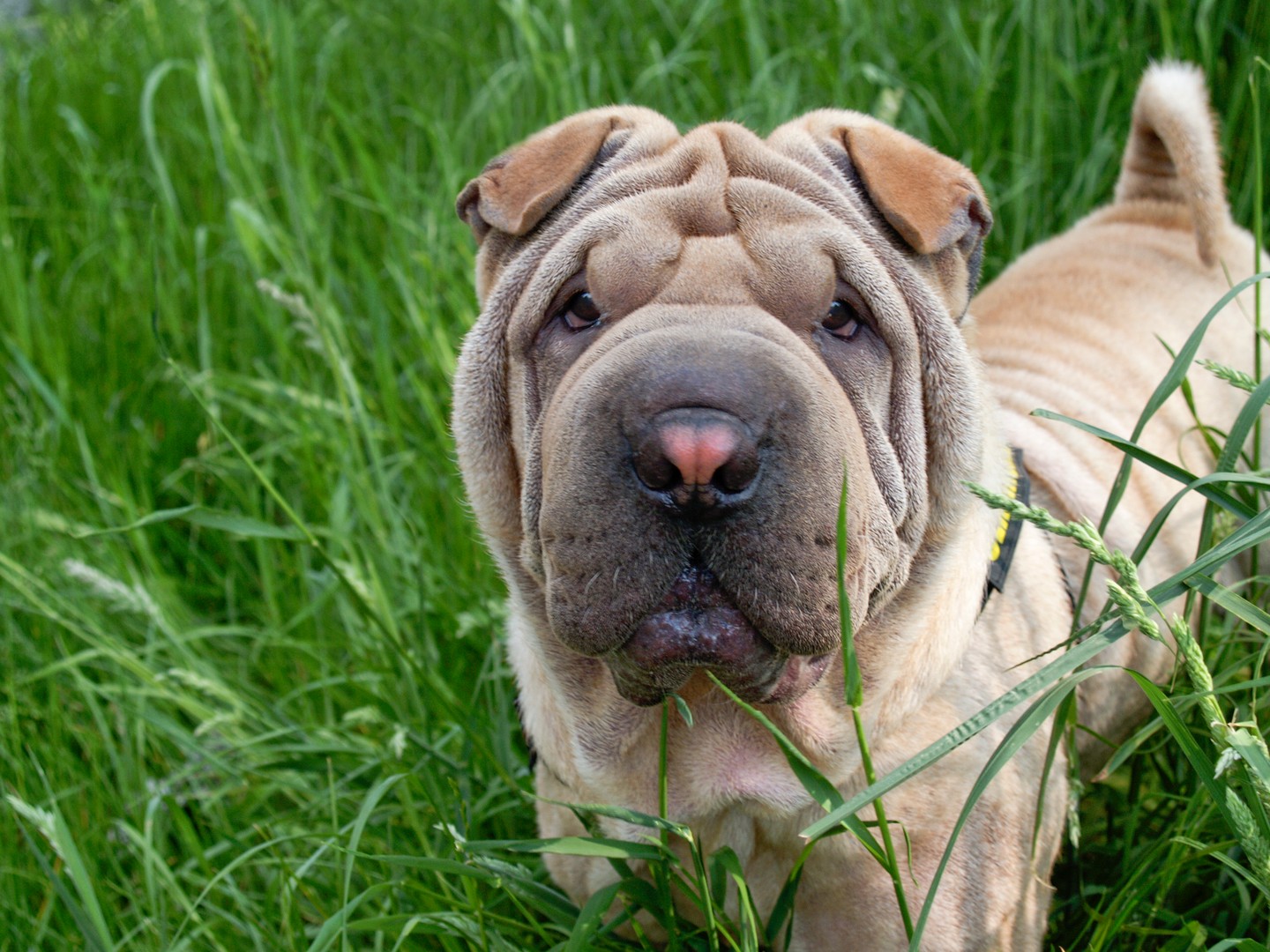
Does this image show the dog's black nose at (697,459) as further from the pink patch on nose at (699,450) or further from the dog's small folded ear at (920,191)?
the dog's small folded ear at (920,191)

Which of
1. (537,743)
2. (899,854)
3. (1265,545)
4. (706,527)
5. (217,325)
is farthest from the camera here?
(217,325)

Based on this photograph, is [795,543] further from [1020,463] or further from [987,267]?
[987,267]

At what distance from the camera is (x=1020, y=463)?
259 centimetres

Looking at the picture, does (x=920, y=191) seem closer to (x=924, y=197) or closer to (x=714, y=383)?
(x=924, y=197)

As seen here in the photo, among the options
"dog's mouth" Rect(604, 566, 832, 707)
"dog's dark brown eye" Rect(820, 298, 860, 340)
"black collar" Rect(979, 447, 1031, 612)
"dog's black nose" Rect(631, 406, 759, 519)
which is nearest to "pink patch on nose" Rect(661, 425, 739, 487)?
"dog's black nose" Rect(631, 406, 759, 519)

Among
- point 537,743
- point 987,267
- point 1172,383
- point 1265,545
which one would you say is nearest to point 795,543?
point 1172,383

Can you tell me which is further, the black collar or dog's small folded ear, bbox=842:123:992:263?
the black collar

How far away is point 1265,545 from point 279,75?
3849mm

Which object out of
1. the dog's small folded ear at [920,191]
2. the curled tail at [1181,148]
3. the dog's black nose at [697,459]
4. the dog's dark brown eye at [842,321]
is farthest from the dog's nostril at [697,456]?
the curled tail at [1181,148]

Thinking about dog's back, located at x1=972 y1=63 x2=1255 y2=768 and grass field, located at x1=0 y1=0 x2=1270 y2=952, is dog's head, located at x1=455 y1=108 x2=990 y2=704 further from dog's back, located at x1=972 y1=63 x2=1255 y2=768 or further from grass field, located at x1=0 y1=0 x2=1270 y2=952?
dog's back, located at x1=972 y1=63 x2=1255 y2=768

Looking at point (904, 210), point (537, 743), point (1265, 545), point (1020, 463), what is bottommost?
point (1265, 545)

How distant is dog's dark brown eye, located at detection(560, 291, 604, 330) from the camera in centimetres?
215

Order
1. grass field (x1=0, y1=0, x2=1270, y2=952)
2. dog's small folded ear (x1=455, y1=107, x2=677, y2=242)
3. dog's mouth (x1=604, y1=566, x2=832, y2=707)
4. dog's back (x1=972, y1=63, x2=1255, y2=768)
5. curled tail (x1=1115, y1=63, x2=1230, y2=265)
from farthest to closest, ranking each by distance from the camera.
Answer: curled tail (x1=1115, y1=63, x2=1230, y2=265) → dog's back (x1=972, y1=63, x2=1255, y2=768) → grass field (x1=0, y1=0, x2=1270, y2=952) → dog's small folded ear (x1=455, y1=107, x2=677, y2=242) → dog's mouth (x1=604, y1=566, x2=832, y2=707)

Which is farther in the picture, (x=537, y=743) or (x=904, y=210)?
(x=537, y=743)
